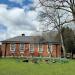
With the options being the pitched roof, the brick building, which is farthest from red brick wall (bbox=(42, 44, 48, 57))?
the pitched roof

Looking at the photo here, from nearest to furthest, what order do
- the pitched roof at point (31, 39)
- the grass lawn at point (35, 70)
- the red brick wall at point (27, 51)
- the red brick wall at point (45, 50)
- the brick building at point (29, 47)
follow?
the grass lawn at point (35, 70) < the red brick wall at point (45, 50) < the red brick wall at point (27, 51) < the brick building at point (29, 47) < the pitched roof at point (31, 39)

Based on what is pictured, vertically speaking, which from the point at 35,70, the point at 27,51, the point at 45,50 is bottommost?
the point at 35,70

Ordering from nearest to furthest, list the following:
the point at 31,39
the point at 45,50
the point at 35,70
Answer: the point at 35,70 < the point at 45,50 < the point at 31,39

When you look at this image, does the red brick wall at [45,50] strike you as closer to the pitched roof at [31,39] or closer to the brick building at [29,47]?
the brick building at [29,47]

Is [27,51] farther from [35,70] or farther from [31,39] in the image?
[35,70]

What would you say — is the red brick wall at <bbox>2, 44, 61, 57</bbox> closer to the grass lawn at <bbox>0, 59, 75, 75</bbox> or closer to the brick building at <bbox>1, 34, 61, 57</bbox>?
the brick building at <bbox>1, 34, 61, 57</bbox>

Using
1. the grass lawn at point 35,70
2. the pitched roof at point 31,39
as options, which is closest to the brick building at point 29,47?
the pitched roof at point 31,39

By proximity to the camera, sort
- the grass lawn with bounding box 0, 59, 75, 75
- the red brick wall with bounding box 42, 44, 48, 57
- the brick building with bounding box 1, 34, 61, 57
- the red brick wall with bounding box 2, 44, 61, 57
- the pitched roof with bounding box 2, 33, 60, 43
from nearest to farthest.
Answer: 1. the grass lawn with bounding box 0, 59, 75, 75
2. the red brick wall with bounding box 42, 44, 48, 57
3. the red brick wall with bounding box 2, 44, 61, 57
4. the brick building with bounding box 1, 34, 61, 57
5. the pitched roof with bounding box 2, 33, 60, 43

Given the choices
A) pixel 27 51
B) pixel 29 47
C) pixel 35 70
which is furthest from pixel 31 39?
pixel 35 70

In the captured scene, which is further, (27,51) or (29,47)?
(29,47)

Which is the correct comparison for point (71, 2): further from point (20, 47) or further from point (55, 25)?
point (20, 47)

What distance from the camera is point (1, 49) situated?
7088 centimetres

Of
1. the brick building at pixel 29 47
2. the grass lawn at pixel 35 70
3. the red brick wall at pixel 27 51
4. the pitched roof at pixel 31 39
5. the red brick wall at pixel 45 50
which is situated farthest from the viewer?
the pitched roof at pixel 31 39

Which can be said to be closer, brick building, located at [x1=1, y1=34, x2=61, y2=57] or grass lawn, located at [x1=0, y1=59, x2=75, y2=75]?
grass lawn, located at [x1=0, y1=59, x2=75, y2=75]
